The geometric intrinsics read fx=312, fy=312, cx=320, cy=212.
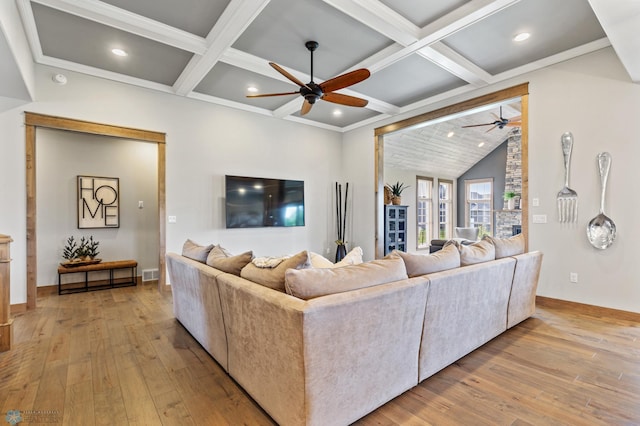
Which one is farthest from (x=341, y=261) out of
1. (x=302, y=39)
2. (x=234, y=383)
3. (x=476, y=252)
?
(x=302, y=39)

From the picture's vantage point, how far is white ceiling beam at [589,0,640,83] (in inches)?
85.7

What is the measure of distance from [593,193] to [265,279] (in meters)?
3.92

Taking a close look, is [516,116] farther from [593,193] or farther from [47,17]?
[47,17]

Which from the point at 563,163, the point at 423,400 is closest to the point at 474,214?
the point at 563,163

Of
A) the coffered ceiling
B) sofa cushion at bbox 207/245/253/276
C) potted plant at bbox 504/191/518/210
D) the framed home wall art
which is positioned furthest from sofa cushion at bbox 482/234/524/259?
potted plant at bbox 504/191/518/210

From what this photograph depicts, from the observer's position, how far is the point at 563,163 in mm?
3787

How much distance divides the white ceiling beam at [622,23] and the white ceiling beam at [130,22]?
3.55 meters

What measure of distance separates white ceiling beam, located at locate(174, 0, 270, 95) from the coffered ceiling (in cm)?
1

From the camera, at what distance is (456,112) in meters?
4.85

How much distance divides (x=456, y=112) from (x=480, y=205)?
6230 mm

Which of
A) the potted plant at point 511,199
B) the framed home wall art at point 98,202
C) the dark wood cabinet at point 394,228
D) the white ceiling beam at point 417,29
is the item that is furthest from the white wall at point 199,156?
the potted plant at point 511,199

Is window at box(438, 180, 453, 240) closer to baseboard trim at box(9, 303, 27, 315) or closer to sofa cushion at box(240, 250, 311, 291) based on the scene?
sofa cushion at box(240, 250, 311, 291)

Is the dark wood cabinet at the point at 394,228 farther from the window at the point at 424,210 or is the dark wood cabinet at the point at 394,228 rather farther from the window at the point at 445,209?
the window at the point at 445,209

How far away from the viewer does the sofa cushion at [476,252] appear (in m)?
2.50
